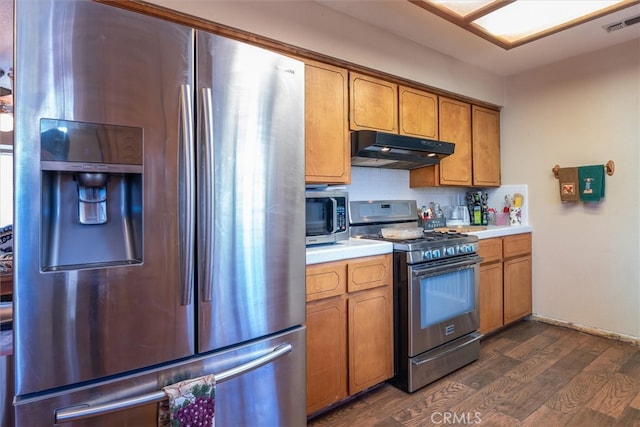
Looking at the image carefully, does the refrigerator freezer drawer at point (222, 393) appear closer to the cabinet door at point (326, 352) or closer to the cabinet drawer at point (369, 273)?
the cabinet door at point (326, 352)

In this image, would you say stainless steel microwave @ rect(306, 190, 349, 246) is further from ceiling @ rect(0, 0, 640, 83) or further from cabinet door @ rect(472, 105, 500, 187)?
cabinet door @ rect(472, 105, 500, 187)

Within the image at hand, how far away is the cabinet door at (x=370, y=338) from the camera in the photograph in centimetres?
199

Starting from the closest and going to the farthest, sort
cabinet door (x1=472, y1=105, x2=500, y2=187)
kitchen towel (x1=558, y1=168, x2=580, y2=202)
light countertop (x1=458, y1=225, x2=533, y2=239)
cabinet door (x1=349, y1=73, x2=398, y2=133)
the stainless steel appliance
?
the stainless steel appliance, cabinet door (x1=349, y1=73, x2=398, y2=133), light countertop (x1=458, y1=225, x2=533, y2=239), kitchen towel (x1=558, y1=168, x2=580, y2=202), cabinet door (x1=472, y1=105, x2=500, y2=187)

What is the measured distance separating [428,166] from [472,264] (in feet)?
3.15

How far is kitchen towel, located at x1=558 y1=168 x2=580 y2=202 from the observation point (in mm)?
3016

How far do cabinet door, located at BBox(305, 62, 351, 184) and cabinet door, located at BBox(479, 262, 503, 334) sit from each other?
1497 millimetres

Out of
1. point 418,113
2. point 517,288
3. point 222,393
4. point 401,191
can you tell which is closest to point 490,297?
point 517,288

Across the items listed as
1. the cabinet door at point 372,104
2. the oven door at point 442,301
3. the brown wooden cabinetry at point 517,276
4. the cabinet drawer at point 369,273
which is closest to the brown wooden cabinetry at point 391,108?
the cabinet door at point 372,104

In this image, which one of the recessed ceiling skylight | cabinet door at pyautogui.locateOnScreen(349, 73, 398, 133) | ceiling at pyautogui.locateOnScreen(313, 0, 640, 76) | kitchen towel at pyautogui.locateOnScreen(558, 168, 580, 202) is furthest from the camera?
kitchen towel at pyautogui.locateOnScreen(558, 168, 580, 202)

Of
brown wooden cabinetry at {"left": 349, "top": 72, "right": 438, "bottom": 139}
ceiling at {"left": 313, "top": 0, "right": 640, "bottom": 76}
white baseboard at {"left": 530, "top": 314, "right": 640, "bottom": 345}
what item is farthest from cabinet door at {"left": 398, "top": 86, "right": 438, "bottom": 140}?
white baseboard at {"left": 530, "top": 314, "right": 640, "bottom": 345}

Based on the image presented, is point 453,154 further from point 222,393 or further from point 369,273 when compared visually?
point 222,393

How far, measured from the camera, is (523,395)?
6.84ft

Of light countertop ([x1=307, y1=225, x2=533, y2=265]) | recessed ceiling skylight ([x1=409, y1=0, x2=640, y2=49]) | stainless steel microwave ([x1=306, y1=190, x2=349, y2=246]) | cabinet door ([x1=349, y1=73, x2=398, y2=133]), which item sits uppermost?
recessed ceiling skylight ([x1=409, y1=0, x2=640, y2=49])

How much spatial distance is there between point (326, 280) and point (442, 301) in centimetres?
93
